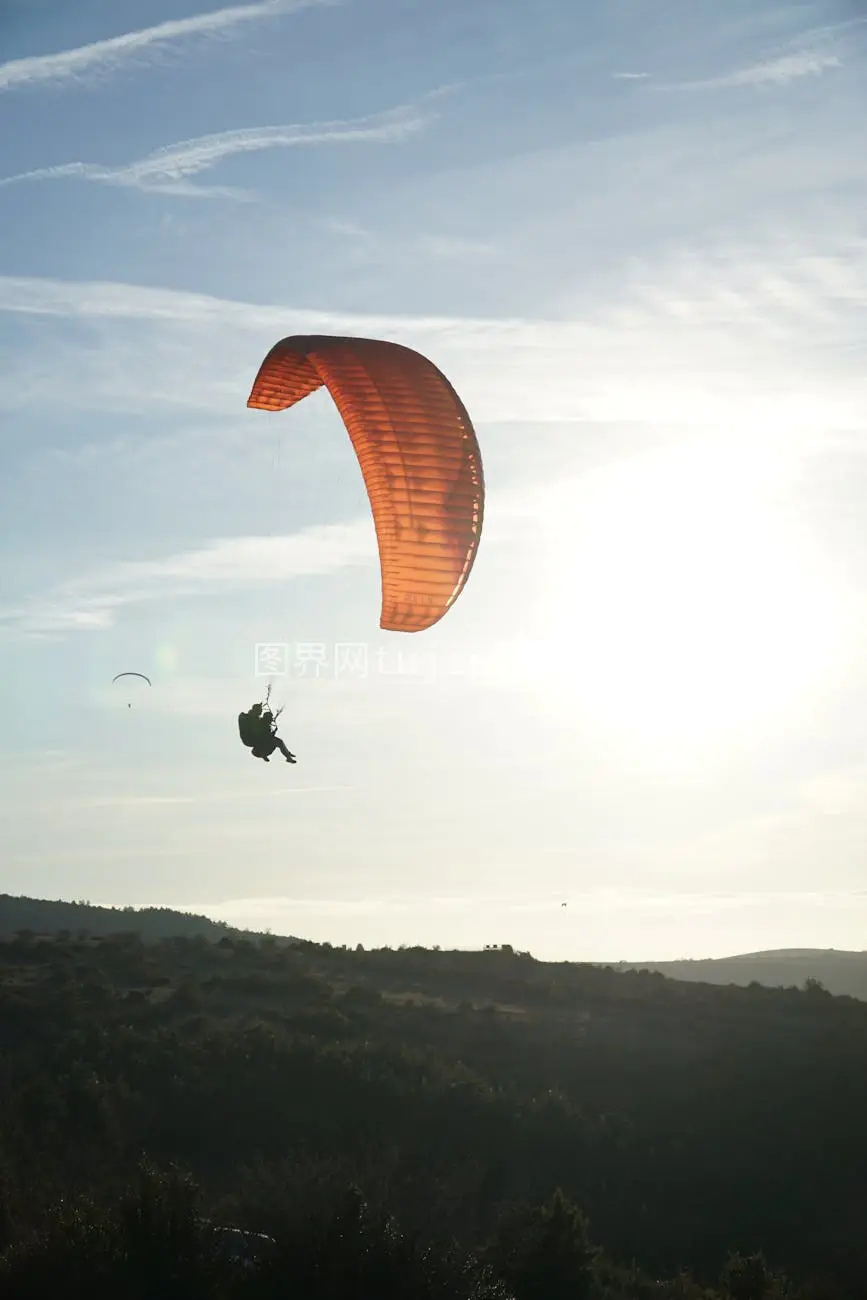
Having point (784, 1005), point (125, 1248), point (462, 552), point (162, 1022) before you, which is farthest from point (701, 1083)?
point (125, 1248)

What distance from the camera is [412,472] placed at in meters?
22.5

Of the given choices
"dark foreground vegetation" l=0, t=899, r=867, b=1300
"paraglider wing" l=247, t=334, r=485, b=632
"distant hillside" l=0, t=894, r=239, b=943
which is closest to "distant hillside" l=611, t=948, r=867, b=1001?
"distant hillside" l=0, t=894, r=239, b=943

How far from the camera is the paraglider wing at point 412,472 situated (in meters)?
22.5

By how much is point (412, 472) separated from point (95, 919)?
77016mm

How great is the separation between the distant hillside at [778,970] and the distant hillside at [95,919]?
27.1 m

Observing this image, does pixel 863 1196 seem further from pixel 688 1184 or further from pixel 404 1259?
pixel 404 1259

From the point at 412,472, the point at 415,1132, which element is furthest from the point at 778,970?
the point at 412,472

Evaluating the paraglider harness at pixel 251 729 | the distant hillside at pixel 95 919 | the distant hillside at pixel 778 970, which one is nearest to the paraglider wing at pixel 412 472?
the paraglider harness at pixel 251 729

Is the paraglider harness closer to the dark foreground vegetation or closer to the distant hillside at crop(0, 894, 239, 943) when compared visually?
the dark foreground vegetation

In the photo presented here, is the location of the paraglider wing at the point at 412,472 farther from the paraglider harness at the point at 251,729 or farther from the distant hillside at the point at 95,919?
the distant hillside at the point at 95,919

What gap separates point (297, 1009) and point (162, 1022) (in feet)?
11.6

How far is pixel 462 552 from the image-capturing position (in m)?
22.7

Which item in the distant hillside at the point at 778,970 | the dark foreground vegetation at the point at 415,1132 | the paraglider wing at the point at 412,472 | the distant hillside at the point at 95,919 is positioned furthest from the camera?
the distant hillside at the point at 778,970

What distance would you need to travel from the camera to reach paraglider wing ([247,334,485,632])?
22.5m
